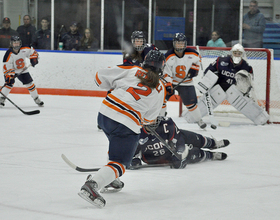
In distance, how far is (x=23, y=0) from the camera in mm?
7531

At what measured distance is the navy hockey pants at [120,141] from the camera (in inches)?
80.9

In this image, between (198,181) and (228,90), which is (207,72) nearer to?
(228,90)

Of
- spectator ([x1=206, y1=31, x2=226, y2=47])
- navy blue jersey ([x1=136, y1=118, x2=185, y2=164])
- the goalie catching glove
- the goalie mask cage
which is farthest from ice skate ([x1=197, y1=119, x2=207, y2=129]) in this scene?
the goalie catching glove

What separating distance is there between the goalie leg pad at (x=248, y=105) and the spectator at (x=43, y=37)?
3762 millimetres

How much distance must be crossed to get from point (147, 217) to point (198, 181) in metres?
0.75

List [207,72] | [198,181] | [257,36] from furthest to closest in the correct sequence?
[257,36] < [207,72] < [198,181]

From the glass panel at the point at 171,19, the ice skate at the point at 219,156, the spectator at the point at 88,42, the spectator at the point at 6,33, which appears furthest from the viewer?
the spectator at the point at 6,33

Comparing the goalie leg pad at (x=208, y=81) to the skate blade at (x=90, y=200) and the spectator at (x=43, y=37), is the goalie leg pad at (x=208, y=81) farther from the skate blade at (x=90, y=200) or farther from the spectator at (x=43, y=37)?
the spectator at (x=43, y=37)

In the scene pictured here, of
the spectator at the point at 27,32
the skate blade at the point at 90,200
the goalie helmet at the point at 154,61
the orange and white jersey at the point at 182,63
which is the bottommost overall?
the skate blade at the point at 90,200

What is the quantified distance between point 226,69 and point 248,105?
0.49 meters

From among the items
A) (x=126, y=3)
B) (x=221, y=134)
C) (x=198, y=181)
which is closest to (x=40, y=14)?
(x=126, y=3)

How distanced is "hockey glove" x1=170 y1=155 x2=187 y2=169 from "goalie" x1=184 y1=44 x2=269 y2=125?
215 centimetres

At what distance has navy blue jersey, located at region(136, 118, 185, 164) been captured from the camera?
9.09 feet

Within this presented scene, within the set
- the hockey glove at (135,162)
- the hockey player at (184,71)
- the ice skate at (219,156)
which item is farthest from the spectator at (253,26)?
the hockey glove at (135,162)
